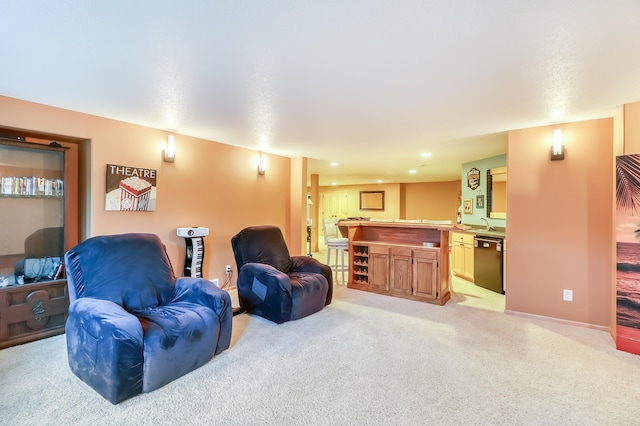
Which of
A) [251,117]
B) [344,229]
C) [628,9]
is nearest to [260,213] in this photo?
[344,229]

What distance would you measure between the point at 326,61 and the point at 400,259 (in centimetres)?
314

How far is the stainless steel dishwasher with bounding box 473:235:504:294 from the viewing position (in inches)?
178

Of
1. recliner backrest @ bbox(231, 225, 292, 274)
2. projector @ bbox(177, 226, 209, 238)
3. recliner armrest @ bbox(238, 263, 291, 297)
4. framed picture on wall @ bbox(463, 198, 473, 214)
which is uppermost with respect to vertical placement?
framed picture on wall @ bbox(463, 198, 473, 214)

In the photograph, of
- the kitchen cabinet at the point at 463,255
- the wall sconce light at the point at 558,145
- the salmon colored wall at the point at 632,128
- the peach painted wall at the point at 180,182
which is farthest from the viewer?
the kitchen cabinet at the point at 463,255

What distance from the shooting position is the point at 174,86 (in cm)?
236

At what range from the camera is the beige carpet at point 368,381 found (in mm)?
1788

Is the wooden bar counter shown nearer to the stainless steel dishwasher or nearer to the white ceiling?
the stainless steel dishwasher

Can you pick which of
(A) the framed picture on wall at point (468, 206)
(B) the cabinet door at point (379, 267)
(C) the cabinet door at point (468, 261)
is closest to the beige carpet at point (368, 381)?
(B) the cabinet door at point (379, 267)

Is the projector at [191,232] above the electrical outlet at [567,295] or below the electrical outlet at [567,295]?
above

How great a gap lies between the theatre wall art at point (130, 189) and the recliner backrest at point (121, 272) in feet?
2.48

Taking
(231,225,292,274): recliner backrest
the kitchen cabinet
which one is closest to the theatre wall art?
(231,225,292,274): recliner backrest

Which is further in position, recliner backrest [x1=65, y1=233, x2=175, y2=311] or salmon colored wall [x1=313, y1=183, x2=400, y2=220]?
salmon colored wall [x1=313, y1=183, x2=400, y2=220]

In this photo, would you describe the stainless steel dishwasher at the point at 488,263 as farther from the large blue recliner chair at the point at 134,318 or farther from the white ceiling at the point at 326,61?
the large blue recliner chair at the point at 134,318

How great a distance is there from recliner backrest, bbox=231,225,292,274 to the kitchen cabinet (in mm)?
3394
